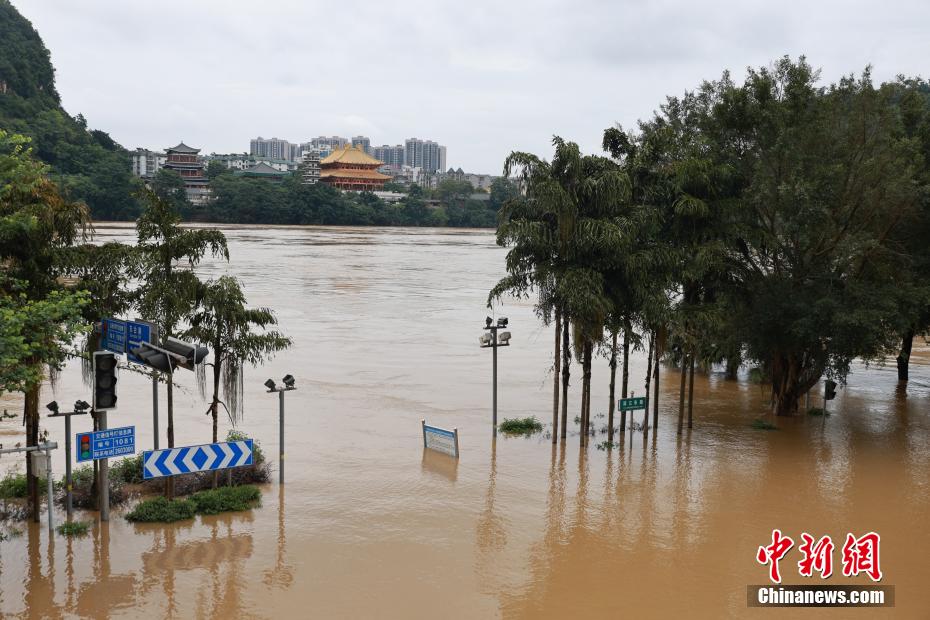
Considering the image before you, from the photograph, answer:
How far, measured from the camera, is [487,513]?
15.8 m

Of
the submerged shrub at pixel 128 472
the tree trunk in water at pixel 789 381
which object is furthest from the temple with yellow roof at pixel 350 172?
the submerged shrub at pixel 128 472

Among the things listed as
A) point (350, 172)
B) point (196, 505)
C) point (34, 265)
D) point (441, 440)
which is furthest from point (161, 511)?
point (350, 172)

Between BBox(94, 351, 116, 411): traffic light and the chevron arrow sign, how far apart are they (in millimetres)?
1571

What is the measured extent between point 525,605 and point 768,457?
10.7 metres

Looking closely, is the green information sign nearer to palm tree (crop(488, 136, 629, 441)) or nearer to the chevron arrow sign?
palm tree (crop(488, 136, 629, 441))

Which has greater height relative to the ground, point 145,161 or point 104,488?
point 145,161

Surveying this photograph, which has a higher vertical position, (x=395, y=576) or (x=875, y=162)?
(x=875, y=162)

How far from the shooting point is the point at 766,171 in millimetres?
21797

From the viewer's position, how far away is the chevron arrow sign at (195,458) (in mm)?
14438

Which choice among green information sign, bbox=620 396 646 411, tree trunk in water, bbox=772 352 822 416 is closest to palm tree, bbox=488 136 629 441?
green information sign, bbox=620 396 646 411

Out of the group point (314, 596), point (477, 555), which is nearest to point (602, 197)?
point (477, 555)

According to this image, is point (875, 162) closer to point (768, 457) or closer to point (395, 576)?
point (768, 457)

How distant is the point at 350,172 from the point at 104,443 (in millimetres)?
138236

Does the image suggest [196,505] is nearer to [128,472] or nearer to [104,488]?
[104,488]
